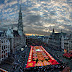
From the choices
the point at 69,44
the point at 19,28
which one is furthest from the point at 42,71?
the point at 19,28

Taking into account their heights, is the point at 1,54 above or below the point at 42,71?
above

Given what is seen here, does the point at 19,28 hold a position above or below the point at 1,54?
above

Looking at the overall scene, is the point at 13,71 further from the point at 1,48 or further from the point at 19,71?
the point at 1,48

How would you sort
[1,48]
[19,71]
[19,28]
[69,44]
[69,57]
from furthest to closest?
[19,28] → [69,44] → [69,57] → [1,48] → [19,71]

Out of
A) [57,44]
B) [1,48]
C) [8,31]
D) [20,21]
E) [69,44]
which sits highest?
[20,21]

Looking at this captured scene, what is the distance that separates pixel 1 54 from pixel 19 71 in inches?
510

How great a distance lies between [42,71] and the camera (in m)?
21.3

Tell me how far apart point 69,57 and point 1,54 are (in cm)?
3243

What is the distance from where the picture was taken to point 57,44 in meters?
60.6

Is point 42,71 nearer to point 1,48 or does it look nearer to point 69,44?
point 1,48

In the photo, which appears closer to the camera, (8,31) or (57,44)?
(8,31)

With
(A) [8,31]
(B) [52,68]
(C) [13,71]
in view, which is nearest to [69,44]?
(B) [52,68]

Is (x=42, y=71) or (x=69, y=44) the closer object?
(x=42, y=71)

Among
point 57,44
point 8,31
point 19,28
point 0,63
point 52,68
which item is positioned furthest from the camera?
point 19,28
